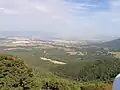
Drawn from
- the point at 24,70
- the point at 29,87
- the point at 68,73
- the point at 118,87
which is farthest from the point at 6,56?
the point at 68,73

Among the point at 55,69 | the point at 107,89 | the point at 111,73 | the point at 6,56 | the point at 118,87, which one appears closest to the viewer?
the point at 118,87

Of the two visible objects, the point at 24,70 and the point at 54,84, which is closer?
the point at 24,70

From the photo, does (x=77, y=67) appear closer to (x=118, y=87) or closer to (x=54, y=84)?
(x=54, y=84)

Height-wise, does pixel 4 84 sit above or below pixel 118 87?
below

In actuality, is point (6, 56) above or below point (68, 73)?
above

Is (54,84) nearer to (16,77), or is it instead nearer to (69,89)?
(69,89)

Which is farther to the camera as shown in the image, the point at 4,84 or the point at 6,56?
the point at 6,56

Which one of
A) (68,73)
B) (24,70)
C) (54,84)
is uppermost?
(24,70)

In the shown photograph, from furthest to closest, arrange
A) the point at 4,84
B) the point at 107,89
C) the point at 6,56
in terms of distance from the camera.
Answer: the point at 107,89
the point at 6,56
the point at 4,84

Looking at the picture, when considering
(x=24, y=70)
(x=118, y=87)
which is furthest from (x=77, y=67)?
(x=118, y=87)
